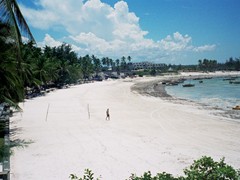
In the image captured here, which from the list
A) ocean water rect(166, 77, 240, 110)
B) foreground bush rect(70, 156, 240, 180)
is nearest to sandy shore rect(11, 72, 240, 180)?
foreground bush rect(70, 156, 240, 180)

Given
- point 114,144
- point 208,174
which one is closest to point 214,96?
point 114,144

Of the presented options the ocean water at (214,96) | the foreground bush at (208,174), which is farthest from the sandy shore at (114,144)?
the ocean water at (214,96)

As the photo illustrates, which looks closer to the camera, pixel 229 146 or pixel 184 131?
pixel 229 146

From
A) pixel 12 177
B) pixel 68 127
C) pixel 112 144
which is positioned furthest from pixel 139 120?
pixel 12 177

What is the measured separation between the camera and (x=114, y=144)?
14.7 metres

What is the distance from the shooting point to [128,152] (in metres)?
13.3

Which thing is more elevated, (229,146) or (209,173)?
(209,173)

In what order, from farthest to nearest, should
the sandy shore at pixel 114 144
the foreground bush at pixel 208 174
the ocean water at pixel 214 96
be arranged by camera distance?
1. the ocean water at pixel 214 96
2. the sandy shore at pixel 114 144
3. the foreground bush at pixel 208 174

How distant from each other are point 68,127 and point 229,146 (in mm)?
11856

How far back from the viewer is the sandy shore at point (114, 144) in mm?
11164

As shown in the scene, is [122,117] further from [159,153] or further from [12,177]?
[12,177]

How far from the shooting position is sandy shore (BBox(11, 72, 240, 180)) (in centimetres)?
1116

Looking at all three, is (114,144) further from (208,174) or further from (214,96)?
(214,96)

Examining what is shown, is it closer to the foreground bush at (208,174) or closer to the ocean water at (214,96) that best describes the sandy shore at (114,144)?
the foreground bush at (208,174)
